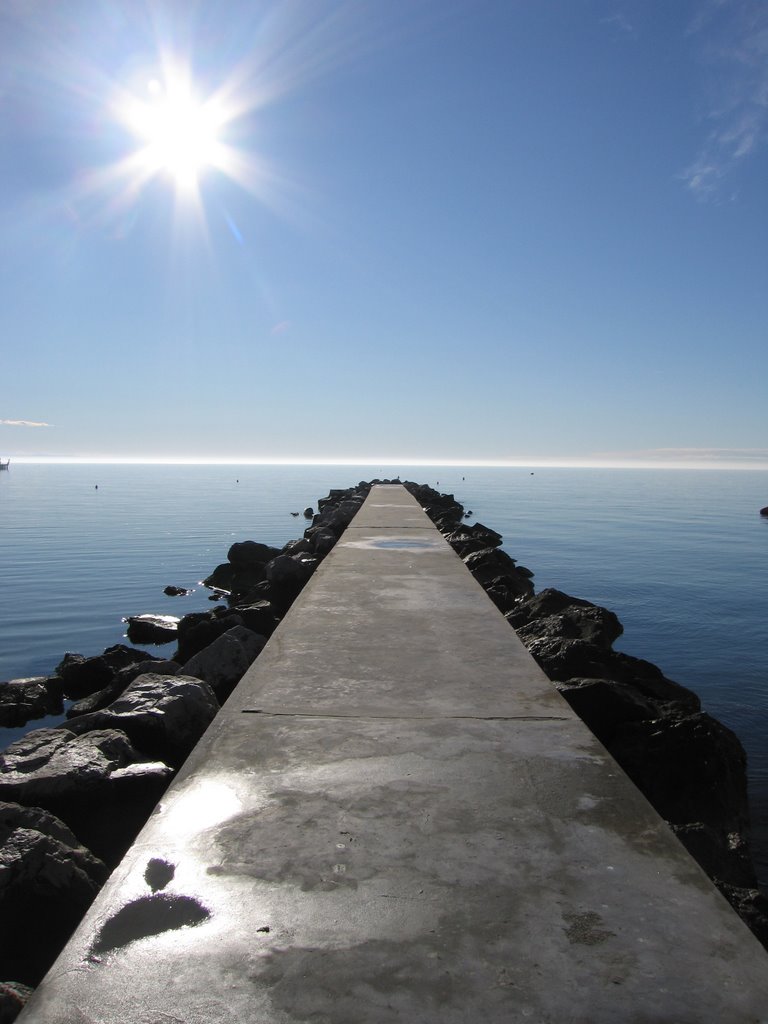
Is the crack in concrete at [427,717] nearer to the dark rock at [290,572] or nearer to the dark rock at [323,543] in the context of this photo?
the dark rock at [290,572]

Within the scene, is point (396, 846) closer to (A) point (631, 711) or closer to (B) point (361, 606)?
(A) point (631, 711)

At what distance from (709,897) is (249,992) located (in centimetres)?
131

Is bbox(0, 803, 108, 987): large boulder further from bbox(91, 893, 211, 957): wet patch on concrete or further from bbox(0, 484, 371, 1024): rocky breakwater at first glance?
bbox(91, 893, 211, 957): wet patch on concrete

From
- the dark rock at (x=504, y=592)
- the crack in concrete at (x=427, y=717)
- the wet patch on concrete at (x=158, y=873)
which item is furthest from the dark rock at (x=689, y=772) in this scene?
the dark rock at (x=504, y=592)

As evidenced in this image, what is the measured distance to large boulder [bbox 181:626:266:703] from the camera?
5.95m

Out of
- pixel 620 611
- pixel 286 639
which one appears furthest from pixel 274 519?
pixel 286 639

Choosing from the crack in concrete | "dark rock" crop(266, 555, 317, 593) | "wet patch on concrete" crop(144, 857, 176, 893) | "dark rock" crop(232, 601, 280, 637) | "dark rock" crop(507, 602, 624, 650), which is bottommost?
"dark rock" crop(232, 601, 280, 637)

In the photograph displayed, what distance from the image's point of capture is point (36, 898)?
8.87ft

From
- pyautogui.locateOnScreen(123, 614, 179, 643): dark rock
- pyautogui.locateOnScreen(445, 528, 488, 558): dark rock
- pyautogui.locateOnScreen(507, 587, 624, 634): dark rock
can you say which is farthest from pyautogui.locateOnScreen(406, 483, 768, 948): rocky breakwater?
pyautogui.locateOnScreen(123, 614, 179, 643): dark rock

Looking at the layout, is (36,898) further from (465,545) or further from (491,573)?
(465,545)

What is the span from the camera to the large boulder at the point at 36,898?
2.64 m

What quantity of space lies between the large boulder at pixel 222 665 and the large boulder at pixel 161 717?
1185mm

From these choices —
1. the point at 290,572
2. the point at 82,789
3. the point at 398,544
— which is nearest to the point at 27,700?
the point at 290,572

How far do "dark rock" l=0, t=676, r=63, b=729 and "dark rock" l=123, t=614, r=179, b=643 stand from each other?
2.81m
